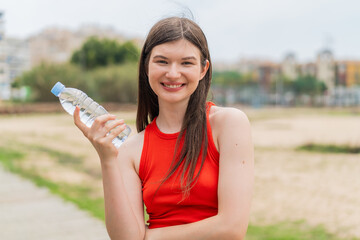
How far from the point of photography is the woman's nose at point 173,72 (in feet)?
5.03

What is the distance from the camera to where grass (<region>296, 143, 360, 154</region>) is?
1241 cm

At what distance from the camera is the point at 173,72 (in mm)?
1533

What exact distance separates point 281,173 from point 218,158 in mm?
7471

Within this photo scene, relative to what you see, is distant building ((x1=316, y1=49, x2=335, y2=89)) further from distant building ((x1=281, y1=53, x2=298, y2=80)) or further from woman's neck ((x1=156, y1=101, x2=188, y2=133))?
woman's neck ((x1=156, y1=101, x2=188, y2=133))

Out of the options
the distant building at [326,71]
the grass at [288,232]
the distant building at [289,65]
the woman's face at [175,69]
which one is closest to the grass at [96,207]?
the grass at [288,232]

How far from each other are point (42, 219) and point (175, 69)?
3.72 meters

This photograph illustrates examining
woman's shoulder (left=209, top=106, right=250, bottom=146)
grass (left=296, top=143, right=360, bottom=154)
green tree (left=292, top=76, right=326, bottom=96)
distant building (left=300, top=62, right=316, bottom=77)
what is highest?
woman's shoulder (left=209, top=106, right=250, bottom=146)

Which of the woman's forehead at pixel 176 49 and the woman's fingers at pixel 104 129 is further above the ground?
the woman's forehead at pixel 176 49

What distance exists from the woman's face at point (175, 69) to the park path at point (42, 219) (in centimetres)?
272

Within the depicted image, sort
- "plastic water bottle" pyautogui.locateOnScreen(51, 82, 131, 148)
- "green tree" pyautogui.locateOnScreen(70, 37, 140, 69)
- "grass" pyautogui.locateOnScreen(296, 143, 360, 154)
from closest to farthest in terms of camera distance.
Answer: "plastic water bottle" pyautogui.locateOnScreen(51, 82, 131, 148)
"grass" pyautogui.locateOnScreen(296, 143, 360, 154)
"green tree" pyautogui.locateOnScreen(70, 37, 140, 69)

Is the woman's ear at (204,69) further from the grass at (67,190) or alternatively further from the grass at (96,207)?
the grass at (67,190)

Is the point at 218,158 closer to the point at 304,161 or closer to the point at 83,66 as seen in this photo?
the point at 304,161

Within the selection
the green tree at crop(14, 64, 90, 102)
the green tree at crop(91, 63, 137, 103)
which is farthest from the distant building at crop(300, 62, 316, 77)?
the green tree at crop(14, 64, 90, 102)

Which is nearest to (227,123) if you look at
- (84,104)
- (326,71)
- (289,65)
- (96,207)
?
(84,104)
